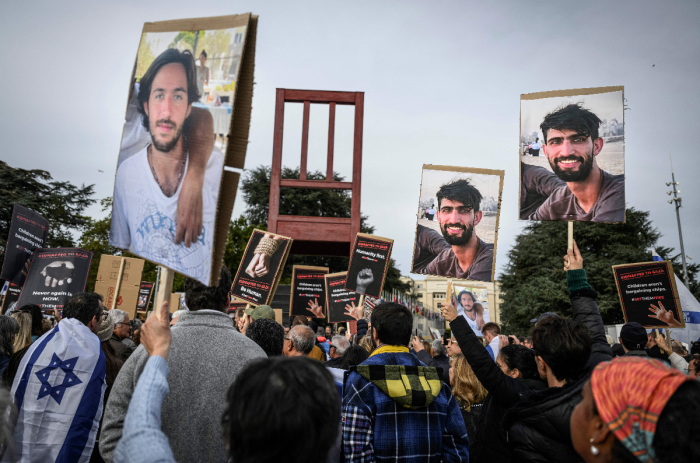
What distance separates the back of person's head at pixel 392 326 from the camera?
9.30 feet

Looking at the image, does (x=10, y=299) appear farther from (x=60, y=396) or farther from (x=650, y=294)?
(x=650, y=294)

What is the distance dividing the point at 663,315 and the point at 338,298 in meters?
5.65

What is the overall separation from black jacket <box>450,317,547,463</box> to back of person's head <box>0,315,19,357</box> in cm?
321

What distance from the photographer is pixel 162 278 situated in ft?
6.89

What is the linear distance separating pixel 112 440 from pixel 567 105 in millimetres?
5858

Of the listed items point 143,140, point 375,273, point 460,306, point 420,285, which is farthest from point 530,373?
point 420,285

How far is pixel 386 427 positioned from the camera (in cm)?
260

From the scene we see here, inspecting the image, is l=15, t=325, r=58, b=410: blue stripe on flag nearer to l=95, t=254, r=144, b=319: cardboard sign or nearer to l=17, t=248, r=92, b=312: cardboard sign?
l=17, t=248, r=92, b=312: cardboard sign

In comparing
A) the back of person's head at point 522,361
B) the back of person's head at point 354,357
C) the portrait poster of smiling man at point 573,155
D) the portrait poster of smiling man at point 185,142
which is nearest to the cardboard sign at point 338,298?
the portrait poster of smiling man at point 573,155

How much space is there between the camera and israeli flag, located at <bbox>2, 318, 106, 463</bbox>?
300 cm

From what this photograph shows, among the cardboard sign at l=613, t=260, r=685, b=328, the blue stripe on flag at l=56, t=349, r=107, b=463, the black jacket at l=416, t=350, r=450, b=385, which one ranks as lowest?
the blue stripe on flag at l=56, t=349, r=107, b=463

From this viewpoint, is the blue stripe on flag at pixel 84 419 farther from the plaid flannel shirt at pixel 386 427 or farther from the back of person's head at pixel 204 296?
the plaid flannel shirt at pixel 386 427

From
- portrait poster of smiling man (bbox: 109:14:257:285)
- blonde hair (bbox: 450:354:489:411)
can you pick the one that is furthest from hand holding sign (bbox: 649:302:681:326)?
portrait poster of smiling man (bbox: 109:14:257:285)

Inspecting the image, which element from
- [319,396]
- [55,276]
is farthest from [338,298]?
[319,396]
